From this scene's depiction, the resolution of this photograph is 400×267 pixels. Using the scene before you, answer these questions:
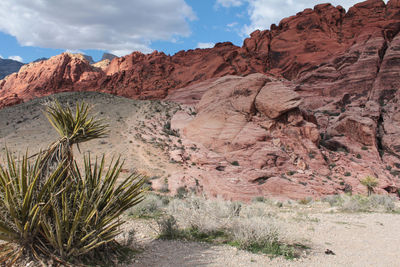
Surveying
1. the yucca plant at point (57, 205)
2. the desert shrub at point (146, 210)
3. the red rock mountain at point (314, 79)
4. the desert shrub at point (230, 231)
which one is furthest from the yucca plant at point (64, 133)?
the red rock mountain at point (314, 79)

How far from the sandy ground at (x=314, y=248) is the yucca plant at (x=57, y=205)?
1.05m

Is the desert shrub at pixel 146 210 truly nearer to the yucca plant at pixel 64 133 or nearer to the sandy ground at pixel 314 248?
the sandy ground at pixel 314 248

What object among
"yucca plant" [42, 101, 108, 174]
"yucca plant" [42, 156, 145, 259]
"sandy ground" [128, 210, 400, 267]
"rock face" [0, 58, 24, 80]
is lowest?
"sandy ground" [128, 210, 400, 267]

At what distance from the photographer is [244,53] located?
48000mm

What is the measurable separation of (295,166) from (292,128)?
10.4 ft

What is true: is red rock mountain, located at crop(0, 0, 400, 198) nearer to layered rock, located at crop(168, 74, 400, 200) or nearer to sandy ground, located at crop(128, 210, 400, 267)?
layered rock, located at crop(168, 74, 400, 200)

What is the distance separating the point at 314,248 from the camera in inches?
217

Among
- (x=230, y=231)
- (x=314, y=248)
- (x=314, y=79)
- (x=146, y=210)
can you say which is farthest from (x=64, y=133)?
(x=314, y=79)

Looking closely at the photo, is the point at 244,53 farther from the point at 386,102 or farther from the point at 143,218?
the point at 143,218

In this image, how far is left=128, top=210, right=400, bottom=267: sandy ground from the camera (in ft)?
14.9

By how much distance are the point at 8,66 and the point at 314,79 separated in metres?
144

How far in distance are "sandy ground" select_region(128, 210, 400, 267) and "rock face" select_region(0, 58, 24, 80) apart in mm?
147237

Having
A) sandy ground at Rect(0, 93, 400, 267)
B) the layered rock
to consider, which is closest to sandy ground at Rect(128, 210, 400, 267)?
sandy ground at Rect(0, 93, 400, 267)

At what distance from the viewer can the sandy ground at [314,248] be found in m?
4.55
